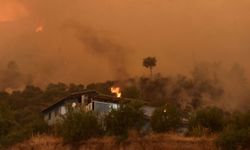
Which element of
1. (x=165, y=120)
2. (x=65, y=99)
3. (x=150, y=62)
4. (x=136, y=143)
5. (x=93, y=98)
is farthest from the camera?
(x=150, y=62)

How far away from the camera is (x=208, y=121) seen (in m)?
38.4

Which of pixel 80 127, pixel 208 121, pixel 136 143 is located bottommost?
pixel 136 143

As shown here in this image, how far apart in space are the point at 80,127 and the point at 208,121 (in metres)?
9.56

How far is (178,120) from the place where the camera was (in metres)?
39.8

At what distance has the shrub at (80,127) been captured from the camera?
130ft

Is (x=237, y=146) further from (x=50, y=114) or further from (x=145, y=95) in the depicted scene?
(x=145, y=95)

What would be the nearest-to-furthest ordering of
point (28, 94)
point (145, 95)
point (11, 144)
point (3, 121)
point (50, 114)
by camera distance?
point (11, 144) → point (3, 121) → point (50, 114) → point (145, 95) → point (28, 94)

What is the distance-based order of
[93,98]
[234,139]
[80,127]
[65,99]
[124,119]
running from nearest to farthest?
1. [234,139]
2. [124,119]
3. [80,127]
4. [93,98]
5. [65,99]

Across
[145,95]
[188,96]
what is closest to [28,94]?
[145,95]

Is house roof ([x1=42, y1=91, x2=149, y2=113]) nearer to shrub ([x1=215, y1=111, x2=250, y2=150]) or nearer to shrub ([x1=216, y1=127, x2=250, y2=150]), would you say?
shrub ([x1=215, y1=111, x2=250, y2=150])

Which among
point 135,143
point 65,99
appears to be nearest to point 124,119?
point 135,143

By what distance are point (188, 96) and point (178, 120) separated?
141ft

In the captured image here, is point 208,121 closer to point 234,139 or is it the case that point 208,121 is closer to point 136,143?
point 234,139

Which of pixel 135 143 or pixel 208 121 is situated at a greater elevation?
pixel 208 121
